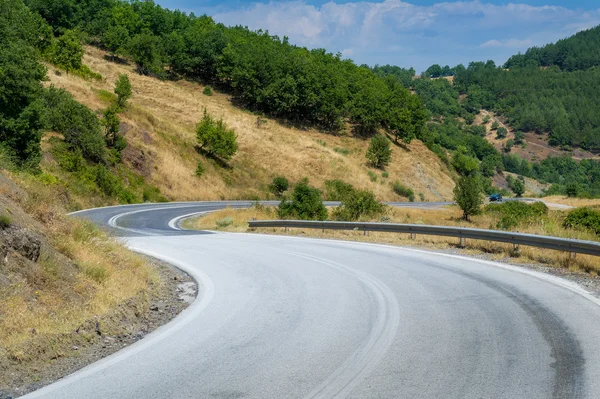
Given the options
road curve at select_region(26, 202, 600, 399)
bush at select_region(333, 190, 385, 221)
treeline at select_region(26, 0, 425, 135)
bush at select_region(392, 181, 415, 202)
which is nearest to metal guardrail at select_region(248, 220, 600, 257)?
road curve at select_region(26, 202, 600, 399)

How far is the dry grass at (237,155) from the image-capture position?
5081 cm

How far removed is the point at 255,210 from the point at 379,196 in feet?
106

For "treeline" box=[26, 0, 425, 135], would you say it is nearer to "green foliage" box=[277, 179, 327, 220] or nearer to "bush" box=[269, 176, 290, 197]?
"bush" box=[269, 176, 290, 197]

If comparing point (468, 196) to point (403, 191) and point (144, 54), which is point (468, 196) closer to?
point (403, 191)

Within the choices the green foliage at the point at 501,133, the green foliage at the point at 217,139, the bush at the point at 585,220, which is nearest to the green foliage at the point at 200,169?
the green foliage at the point at 217,139

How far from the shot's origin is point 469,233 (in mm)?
15164

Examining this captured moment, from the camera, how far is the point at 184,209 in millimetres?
38219

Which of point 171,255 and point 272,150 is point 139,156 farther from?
point 171,255

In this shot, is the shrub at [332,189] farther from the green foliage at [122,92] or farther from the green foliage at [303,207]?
the green foliage at [303,207]

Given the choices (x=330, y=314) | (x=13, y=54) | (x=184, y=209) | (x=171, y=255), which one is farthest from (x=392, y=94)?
(x=330, y=314)

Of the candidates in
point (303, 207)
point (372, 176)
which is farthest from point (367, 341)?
point (372, 176)

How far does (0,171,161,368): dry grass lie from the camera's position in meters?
6.15

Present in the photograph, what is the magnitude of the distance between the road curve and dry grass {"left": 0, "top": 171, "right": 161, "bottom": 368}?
2.51 feet

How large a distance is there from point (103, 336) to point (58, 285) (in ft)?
4.54
